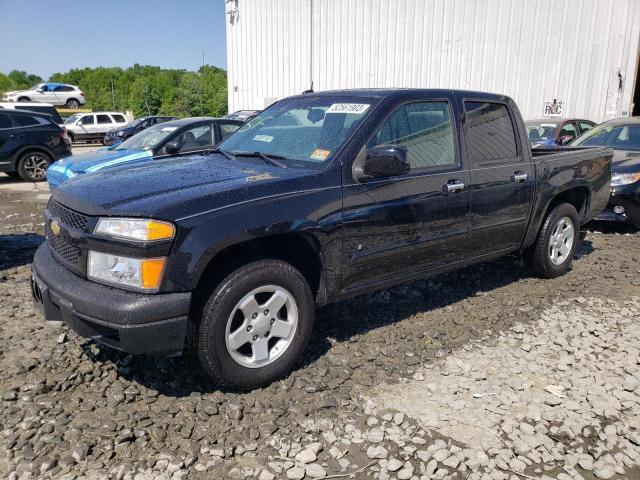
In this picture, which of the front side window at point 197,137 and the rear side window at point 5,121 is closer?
the front side window at point 197,137

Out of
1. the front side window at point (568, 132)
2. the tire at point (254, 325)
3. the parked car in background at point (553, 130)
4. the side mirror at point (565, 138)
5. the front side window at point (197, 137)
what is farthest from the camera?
the front side window at point (568, 132)

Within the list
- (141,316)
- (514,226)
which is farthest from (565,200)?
(141,316)

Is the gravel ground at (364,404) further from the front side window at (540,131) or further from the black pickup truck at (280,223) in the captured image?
the front side window at (540,131)

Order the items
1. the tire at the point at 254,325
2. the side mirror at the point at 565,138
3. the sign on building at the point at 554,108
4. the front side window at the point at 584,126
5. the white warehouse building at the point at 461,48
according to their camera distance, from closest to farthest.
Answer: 1. the tire at the point at 254,325
2. the side mirror at the point at 565,138
3. the front side window at the point at 584,126
4. the white warehouse building at the point at 461,48
5. the sign on building at the point at 554,108

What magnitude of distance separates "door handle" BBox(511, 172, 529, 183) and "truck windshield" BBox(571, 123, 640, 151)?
14.6 feet

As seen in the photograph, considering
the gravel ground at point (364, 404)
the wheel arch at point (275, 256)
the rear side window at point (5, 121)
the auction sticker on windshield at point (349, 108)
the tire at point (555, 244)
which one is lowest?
the gravel ground at point (364, 404)

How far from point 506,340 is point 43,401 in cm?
312

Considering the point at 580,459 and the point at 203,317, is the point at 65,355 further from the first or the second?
the point at 580,459

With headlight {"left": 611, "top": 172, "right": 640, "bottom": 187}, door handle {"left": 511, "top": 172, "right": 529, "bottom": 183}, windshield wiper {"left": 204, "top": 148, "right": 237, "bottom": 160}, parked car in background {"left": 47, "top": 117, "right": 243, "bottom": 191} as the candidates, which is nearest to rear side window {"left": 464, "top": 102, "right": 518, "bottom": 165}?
door handle {"left": 511, "top": 172, "right": 529, "bottom": 183}

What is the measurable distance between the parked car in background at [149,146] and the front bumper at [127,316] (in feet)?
16.4

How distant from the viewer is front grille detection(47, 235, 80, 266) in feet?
9.61

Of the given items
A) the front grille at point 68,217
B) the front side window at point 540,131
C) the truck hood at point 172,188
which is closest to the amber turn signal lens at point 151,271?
the truck hood at point 172,188

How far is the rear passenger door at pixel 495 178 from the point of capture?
164 inches

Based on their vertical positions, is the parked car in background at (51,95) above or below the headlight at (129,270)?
above
